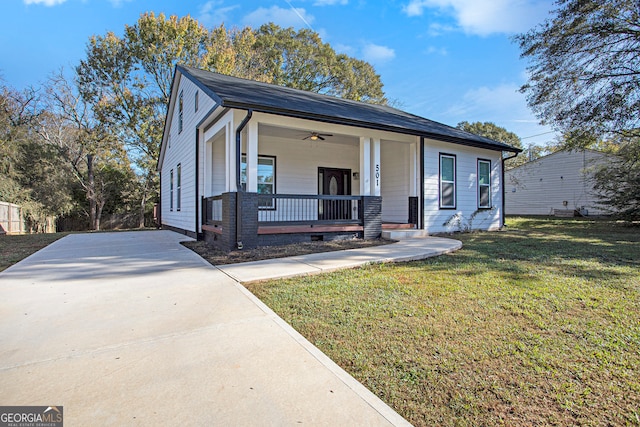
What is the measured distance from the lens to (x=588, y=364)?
2.17 metres

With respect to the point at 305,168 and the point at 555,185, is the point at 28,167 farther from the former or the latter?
the point at 555,185

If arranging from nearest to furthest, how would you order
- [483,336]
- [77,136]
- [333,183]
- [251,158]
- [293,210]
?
[483,336] < [251,158] < [293,210] < [333,183] < [77,136]

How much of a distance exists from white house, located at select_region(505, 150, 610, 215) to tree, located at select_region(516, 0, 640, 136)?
27.0 ft

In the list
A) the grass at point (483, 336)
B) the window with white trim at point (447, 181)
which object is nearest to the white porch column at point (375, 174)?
the window with white trim at point (447, 181)

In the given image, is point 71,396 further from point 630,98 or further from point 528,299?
point 630,98

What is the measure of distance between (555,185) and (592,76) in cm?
1284

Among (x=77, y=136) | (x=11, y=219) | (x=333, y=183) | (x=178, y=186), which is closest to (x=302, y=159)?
(x=333, y=183)

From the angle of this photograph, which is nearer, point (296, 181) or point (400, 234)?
point (400, 234)

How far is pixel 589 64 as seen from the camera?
12008mm

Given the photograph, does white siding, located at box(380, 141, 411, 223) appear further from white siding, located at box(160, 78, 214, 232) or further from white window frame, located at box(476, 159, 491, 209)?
white siding, located at box(160, 78, 214, 232)

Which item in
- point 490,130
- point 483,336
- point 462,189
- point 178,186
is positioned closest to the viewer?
point 483,336

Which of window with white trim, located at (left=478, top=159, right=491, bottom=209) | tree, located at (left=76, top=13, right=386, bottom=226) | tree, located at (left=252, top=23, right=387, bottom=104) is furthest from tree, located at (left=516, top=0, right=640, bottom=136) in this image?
tree, located at (left=76, top=13, right=386, bottom=226)

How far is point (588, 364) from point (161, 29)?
2303cm

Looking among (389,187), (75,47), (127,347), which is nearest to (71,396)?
(127,347)
